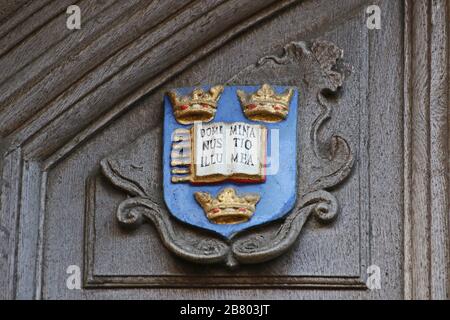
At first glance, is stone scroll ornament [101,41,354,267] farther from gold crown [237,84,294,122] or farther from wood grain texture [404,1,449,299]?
wood grain texture [404,1,449,299]

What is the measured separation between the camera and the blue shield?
429 cm

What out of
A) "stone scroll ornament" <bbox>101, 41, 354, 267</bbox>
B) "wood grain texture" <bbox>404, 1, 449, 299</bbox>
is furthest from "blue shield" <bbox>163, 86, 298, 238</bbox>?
"wood grain texture" <bbox>404, 1, 449, 299</bbox>

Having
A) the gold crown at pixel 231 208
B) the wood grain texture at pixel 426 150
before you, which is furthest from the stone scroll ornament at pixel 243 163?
the wood grain texture at pixel 426 150

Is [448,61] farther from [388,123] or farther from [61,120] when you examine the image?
[61,120]

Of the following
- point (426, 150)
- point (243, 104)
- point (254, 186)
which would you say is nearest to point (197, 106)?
point (243, 104)

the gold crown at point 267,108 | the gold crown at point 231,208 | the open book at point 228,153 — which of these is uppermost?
the gold crown at point 267,108

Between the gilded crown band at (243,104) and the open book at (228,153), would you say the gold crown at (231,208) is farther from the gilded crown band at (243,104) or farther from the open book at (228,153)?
the gilded crown band at (243,104)

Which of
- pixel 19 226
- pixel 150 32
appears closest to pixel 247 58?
pixel 150 32

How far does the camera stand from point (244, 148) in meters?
4.31

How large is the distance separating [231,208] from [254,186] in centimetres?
6

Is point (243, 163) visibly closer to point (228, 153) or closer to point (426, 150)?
point (228, 153)

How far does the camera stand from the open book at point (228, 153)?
430cm

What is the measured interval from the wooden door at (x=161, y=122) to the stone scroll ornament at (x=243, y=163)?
0.01 metres
